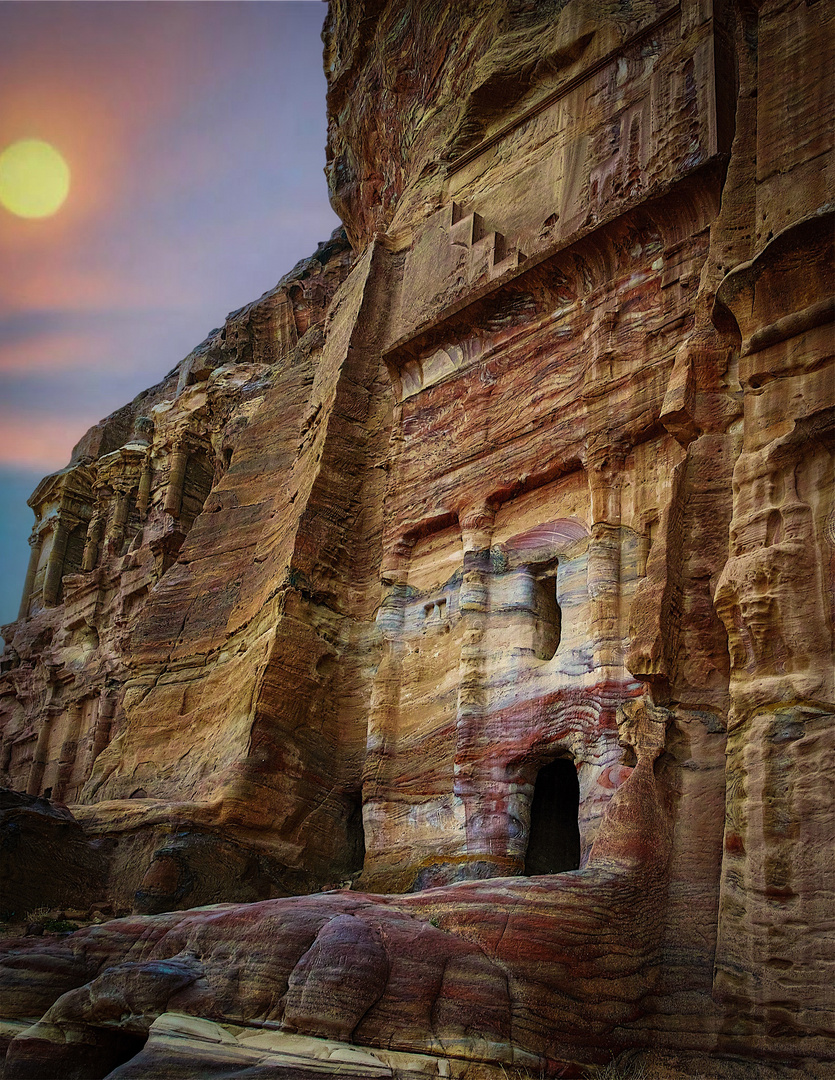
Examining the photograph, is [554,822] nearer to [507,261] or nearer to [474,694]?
[474,694]

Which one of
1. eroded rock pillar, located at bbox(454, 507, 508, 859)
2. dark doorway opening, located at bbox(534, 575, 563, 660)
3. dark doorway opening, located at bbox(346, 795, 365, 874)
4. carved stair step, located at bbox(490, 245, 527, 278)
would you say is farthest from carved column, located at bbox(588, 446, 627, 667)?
dark doorway opening, located at bbox(346, 795, 365, 874)

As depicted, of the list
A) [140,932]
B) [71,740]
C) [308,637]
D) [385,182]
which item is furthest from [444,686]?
[71,740]

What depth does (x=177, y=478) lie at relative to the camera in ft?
110

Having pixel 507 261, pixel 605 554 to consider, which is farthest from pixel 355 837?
pixel 507 261

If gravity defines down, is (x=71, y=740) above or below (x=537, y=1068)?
above

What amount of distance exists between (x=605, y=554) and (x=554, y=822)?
3365mm

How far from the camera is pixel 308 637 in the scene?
1559 centimetres

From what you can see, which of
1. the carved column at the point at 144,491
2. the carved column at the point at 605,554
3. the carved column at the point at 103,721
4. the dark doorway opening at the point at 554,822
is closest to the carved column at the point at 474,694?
the dark doorway opening at the point at 554,822

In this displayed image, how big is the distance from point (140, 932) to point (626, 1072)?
4203mm

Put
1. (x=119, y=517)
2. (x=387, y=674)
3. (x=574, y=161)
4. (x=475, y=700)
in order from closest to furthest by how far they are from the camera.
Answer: (x=475, y=700)
(x=387, y=674)
(x=574, y=161)
(x=119, y=517)

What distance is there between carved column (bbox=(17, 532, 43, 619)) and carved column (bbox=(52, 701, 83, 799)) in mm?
12727

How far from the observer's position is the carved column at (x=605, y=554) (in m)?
11.5

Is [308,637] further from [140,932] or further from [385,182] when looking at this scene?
[385,182]

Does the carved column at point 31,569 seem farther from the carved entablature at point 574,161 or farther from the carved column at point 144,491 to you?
the carved entablature at point 574,161
